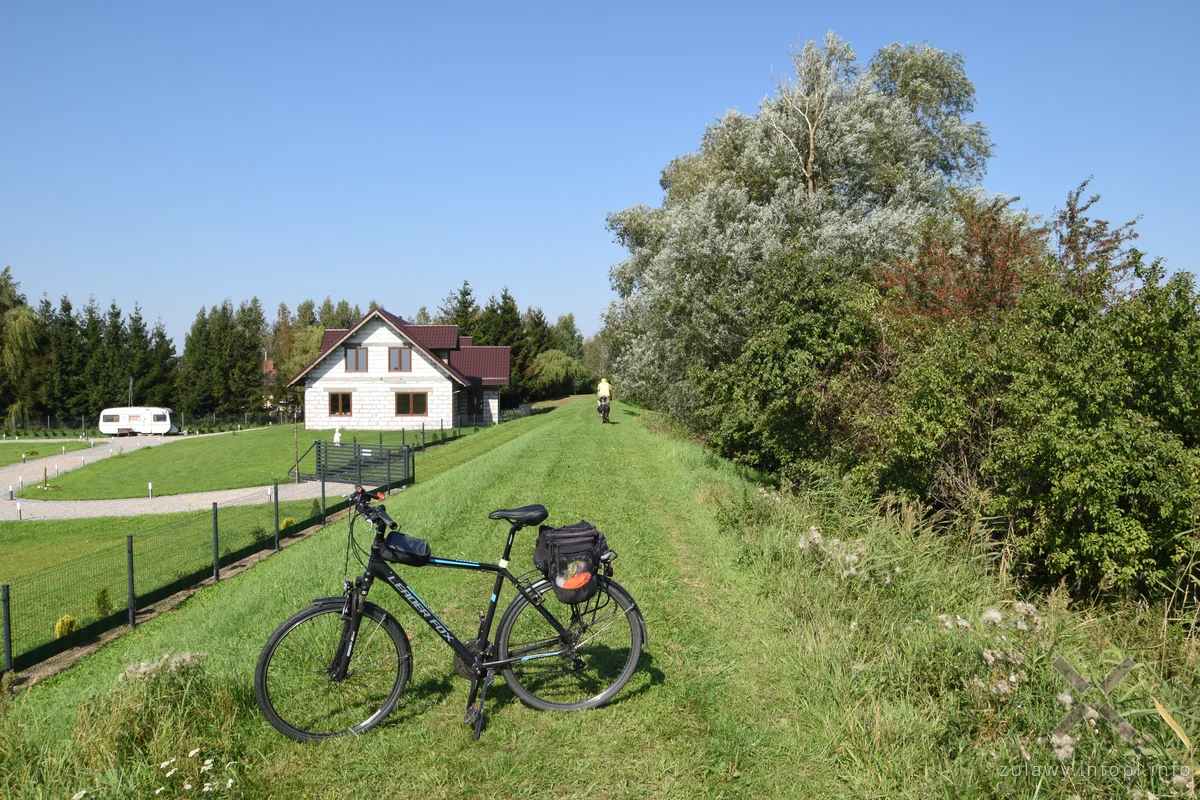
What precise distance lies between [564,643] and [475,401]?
44598mm

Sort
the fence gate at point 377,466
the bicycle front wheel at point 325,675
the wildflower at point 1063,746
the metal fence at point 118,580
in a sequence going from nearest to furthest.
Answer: the wildflower at point 1063,746, the bicycle front wheel at point 325,675, the metal fence at point 118,580, the fence gate at point 377,466

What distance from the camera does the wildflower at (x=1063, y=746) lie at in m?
3.60

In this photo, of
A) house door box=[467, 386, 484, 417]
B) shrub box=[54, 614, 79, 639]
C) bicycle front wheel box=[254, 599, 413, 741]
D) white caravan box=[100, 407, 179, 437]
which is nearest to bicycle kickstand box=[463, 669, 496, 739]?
bicycle front wheel box=[254, 599, 413, 741]

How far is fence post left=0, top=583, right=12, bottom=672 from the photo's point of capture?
29.1 ft

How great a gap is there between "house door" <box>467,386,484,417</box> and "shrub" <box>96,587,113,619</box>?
37.6 meters

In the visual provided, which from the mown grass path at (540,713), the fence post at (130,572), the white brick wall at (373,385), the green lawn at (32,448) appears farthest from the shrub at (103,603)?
the green lawn at (32,448)

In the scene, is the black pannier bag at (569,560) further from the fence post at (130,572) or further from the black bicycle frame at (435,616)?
the fence post at (130,572)

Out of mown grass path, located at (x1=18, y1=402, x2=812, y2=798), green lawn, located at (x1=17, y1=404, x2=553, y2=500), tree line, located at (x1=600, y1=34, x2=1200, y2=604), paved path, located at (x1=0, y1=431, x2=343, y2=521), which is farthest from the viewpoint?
green lawn, located at (x1=17, y1=404, x2=553, y2=500)

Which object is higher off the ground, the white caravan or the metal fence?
the white caravan

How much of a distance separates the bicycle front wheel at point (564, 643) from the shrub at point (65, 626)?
27.5 ft

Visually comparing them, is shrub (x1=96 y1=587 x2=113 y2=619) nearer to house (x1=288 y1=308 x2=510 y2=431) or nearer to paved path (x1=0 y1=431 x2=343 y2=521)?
paved path (x1=0 y1=431 x2=343 y2=521)

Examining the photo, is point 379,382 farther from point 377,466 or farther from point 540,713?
point 540,713

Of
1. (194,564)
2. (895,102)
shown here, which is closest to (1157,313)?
(194,564)

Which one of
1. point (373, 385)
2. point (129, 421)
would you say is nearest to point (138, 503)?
point (373, 385)
